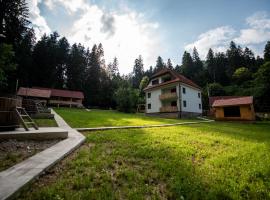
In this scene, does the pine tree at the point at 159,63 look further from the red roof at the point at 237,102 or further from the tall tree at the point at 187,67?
the red roof at the point at 237,102

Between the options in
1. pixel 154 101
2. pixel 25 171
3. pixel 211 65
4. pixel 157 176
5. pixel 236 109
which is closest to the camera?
pixel 25 171

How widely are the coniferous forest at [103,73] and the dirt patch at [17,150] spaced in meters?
33.6

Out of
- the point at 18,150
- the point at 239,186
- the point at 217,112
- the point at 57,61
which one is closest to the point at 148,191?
the point at 239,186

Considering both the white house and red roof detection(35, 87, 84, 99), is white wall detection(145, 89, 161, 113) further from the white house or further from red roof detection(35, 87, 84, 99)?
red roof detection(35, 87, 84, 99)

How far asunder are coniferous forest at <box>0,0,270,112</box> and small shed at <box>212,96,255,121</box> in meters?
18.1

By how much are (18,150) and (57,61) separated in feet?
206

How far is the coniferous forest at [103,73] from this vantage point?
43281 millimetres

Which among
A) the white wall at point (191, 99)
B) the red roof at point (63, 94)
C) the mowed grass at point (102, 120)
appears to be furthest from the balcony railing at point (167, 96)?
the red roof at point (63, 94)

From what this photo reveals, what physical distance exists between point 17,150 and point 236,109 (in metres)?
29.2

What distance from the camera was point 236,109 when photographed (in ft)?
92.0

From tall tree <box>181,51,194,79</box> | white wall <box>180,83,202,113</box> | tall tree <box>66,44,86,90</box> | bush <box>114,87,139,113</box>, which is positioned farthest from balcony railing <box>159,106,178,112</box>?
tall tree <box>181,51,194,79</box>

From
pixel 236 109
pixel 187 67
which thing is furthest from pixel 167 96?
pixel 187 67

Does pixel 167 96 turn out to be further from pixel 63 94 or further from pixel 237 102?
pixel 63 94

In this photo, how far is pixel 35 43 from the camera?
6188 centimetres
